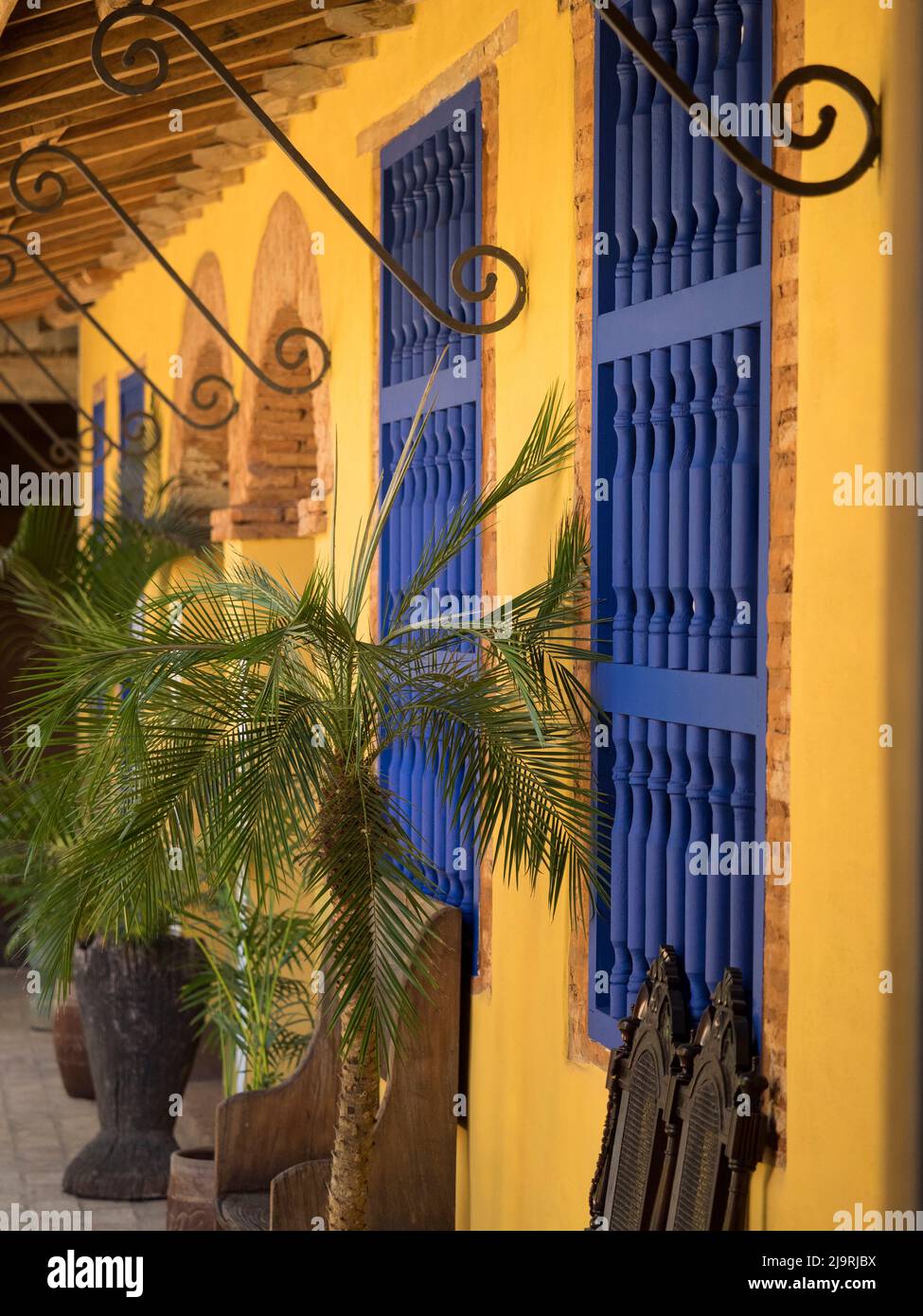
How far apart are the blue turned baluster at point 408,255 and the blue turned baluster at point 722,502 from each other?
2.05 metres

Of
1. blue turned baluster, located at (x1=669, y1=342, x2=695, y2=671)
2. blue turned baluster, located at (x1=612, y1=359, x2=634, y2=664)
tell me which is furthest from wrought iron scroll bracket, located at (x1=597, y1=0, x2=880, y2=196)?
blue turned baluster, located at (x1=612, y1=359, x2=634, y2=664)

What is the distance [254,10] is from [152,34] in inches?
12.2

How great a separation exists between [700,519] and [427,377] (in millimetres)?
1802

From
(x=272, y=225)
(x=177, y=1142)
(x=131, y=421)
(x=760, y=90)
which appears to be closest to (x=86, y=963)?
(x=177, y=1142)

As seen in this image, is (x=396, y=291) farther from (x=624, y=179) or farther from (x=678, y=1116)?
(x=678, y=1116)

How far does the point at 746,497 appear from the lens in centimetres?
308

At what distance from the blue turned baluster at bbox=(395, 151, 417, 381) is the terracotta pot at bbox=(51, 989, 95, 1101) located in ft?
11.5

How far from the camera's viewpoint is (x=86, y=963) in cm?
603

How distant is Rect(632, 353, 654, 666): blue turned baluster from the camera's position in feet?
11.6

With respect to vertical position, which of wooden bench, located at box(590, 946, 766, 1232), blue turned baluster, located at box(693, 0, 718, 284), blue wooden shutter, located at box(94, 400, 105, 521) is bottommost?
wooden bench, located at box(590, 946, 766, 1232)

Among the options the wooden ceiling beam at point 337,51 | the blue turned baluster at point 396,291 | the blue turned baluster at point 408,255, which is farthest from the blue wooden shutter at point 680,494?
the wooden ceiling beam at point 337,51

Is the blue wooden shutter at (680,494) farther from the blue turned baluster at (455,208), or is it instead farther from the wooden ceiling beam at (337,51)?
the wooden ceiling beam at (337,51)

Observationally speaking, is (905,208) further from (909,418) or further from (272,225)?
(272,225)

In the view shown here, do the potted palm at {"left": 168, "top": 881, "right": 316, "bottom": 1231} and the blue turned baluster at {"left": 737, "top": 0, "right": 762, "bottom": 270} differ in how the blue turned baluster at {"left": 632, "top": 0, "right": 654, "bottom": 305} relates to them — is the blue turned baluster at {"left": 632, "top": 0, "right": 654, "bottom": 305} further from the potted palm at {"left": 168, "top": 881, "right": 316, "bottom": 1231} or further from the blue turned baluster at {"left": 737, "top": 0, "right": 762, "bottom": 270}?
the potted palm at {"left": 168, "top": 881, "right": 316, "bottom": 1231}
